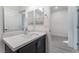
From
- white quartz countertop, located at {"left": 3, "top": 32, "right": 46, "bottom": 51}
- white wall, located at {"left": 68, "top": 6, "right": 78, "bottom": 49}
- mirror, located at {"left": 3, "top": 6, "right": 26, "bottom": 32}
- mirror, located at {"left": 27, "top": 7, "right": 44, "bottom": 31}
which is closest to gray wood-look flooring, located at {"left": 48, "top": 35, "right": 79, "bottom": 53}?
white wall, located at {"left": 68, "top": 6, "right": 78, "bottom": 49}

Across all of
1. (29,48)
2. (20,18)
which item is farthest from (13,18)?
(29,48)

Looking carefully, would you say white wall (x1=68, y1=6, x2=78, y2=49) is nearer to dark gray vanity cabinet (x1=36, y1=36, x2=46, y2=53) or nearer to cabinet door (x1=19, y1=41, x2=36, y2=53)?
dark gray vanity cabinet (x1=36, y1=36, x2=46, y2=53)

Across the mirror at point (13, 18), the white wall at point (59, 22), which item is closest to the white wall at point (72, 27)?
the white wall at point (59, 22)

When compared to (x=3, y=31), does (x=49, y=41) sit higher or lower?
lower

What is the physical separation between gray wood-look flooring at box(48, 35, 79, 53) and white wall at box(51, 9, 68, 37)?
3.5 inches

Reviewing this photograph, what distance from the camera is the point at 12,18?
161 cm

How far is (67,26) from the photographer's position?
1648mm

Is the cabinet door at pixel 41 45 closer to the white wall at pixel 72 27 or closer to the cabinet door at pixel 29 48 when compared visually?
the cabinet door at pixel 29 48

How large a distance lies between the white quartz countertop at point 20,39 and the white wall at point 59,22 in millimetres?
225

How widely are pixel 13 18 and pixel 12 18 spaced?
0.02 metres
